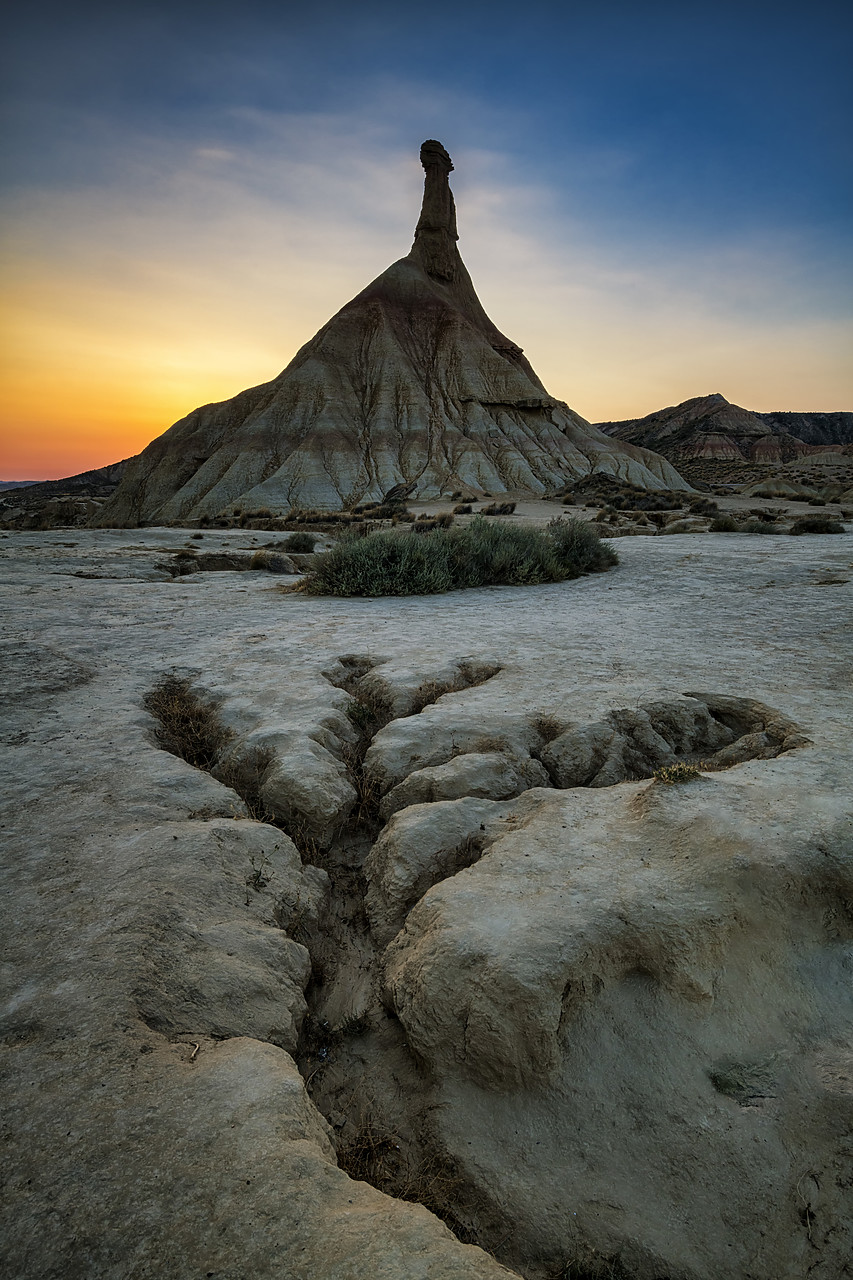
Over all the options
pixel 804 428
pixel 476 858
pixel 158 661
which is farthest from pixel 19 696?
pixel 804 428

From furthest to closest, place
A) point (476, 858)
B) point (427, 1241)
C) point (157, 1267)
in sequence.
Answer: point (476, 858) < point (427, 1241) < point (157, 1267)

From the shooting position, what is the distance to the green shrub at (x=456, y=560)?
784 cm

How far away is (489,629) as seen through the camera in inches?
221

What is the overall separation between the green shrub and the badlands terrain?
13.5 ft

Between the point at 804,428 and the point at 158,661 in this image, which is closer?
the point at 158,661

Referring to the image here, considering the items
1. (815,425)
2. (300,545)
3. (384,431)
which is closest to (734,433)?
(815,425)

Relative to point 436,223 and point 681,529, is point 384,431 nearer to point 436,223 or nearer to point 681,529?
point 436,223

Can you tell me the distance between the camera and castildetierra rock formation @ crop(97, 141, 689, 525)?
36781 mm

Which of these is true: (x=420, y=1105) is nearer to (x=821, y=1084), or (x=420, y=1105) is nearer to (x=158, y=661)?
(x=821, y=1084)

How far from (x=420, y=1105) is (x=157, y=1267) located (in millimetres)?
1023

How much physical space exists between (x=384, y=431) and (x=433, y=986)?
40.5 meters

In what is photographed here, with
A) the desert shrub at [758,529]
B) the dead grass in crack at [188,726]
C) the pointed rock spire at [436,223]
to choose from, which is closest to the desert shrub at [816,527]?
the desert shrub at [758,529]

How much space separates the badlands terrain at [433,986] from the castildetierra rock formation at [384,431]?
31902 millimetres

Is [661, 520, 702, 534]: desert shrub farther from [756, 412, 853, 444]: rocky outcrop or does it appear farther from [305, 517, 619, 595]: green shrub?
[756, 412, 853, 444]: rocky outcrop
